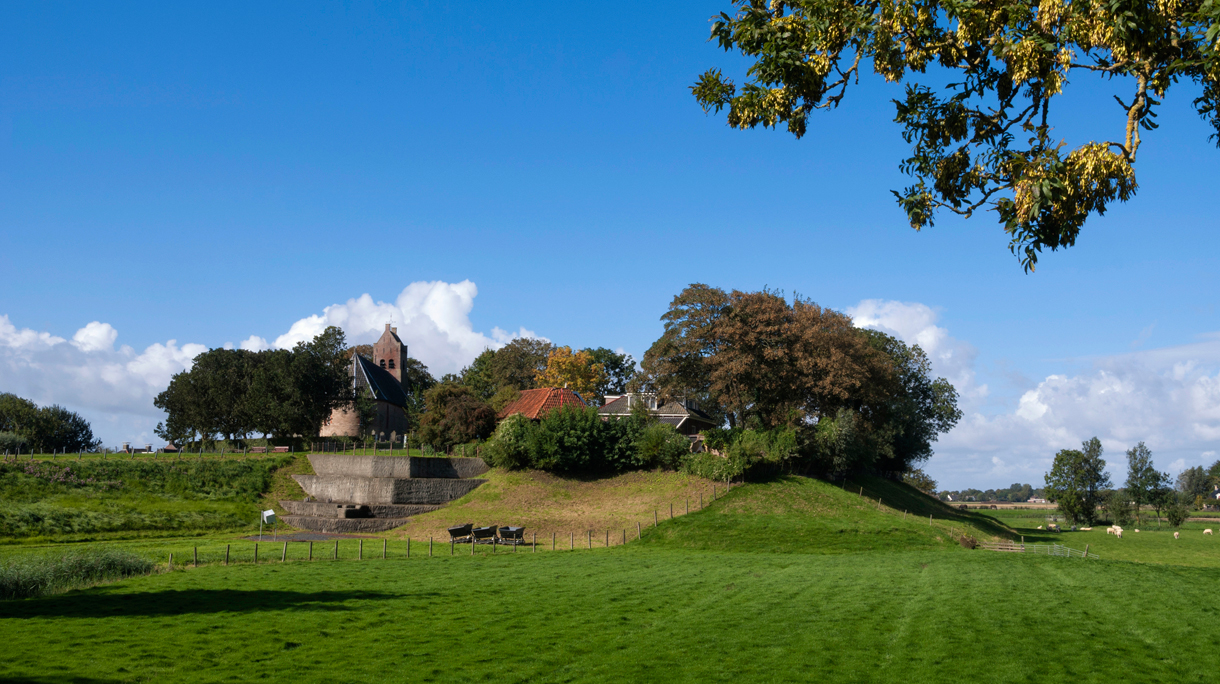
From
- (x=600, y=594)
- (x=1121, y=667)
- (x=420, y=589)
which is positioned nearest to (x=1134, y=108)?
(x=1121, y=667)

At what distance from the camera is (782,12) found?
7566 millimetres

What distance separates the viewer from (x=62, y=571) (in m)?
22.5

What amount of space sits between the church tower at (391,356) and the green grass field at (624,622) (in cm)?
6856

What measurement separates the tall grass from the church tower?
7127cm

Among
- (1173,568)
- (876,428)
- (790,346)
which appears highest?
(790,346)

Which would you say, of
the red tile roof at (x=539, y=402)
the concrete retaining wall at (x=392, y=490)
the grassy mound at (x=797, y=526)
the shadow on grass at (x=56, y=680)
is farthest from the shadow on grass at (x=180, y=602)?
the red tile roof at (x=539, y=402)

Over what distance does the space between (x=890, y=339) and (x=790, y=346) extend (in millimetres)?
28907

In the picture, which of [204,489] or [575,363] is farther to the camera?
[575,363]

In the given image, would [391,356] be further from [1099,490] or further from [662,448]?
[1099,490]

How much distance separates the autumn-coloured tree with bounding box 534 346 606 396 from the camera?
82812 millimetres

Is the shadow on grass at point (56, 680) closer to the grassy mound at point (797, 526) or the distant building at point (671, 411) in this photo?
the grassy mound at point (797, 526)

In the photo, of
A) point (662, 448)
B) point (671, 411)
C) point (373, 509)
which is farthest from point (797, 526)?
point (671, 411)

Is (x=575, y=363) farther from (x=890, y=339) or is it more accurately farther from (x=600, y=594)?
(x=600, y=594)

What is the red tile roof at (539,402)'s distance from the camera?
58.4m
